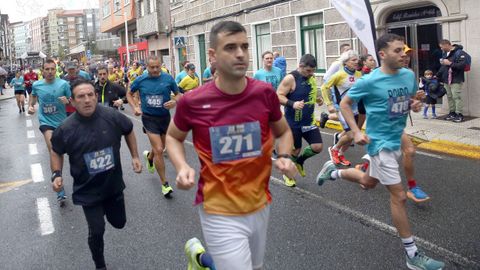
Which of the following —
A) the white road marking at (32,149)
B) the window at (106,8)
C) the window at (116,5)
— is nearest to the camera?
the white road marking at (32,149)

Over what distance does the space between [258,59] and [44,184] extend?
15.1 m

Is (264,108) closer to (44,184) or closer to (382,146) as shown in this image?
(382,146)

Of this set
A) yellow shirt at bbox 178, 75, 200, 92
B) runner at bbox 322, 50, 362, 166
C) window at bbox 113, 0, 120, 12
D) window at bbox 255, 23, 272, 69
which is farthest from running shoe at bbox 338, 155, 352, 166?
window at bbox 113, 0, 120, 12

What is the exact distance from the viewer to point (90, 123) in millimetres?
4203

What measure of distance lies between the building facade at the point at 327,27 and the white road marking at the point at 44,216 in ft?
30.6

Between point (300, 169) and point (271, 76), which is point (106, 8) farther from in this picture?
point (300, 169)

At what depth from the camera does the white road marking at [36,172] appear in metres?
8.30

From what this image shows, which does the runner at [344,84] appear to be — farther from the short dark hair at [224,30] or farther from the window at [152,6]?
the window at [152,6]

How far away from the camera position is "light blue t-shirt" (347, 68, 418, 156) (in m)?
4.34

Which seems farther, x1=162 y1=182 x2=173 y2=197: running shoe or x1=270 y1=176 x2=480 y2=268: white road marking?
x1=162 y1=182 x2=173 y2=197: running shoe

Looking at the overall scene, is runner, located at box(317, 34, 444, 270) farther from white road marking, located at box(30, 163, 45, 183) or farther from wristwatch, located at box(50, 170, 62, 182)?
white road marking, located at box(30, 163, 45, 183)

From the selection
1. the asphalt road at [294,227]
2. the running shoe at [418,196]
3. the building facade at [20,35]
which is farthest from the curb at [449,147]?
the building facade at [20,35]

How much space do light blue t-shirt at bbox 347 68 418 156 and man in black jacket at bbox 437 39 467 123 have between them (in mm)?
7395

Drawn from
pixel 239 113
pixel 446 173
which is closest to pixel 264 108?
pixel 239 113
